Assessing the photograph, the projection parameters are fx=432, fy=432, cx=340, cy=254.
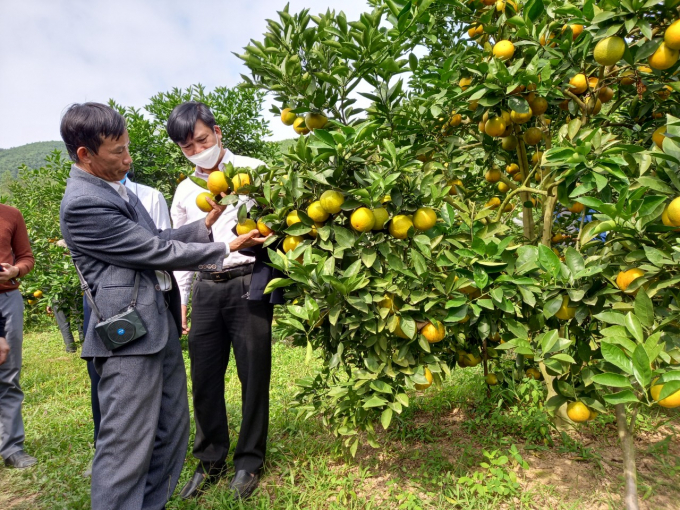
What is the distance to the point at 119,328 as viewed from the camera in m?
1.57

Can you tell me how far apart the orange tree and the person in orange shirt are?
2067mm

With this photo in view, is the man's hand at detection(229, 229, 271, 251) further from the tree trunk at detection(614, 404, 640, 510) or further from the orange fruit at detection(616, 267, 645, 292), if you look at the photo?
the tree trunk at detection(614, 404, 640, 510)

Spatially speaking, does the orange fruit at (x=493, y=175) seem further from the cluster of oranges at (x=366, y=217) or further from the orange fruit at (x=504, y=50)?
the cluster of oranges at (x=366, y=217)

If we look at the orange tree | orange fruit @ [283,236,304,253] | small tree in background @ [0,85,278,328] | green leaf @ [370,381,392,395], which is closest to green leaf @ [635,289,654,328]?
the orange tree

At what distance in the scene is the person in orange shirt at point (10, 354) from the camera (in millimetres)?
2672

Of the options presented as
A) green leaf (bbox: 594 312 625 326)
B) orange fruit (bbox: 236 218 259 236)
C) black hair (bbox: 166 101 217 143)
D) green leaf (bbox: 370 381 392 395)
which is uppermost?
black hair (bbox: 166 101 217 143)

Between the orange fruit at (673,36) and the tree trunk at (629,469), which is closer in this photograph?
the orange fruit at (673,36)

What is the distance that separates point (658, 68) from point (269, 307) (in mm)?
1807

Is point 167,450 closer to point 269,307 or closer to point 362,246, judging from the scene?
point 269,307

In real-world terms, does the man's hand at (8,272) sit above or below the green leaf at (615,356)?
above

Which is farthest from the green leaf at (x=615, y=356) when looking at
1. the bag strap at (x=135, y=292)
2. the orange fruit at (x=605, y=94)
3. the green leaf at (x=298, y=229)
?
the bag strap at (x=135, y=292)

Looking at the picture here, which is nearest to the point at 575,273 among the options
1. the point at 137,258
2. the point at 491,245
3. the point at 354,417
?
the point at 491,245

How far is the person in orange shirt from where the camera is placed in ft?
8.77

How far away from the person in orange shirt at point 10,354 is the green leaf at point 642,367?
313 cm
